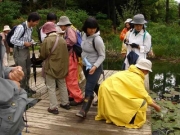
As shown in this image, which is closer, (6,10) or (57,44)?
(57,44)

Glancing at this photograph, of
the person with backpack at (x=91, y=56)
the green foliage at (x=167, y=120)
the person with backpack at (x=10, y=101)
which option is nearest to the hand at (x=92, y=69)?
the person with backpack at (x=91, y=56)

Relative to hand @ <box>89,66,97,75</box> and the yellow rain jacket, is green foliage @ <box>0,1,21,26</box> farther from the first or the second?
the yellow rain jacket

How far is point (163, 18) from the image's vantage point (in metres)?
25.0

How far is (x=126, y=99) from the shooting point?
11.8 feet

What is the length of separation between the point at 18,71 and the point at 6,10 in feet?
56.4

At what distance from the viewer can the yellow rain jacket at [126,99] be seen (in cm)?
360

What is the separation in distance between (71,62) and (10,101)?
2.84 m

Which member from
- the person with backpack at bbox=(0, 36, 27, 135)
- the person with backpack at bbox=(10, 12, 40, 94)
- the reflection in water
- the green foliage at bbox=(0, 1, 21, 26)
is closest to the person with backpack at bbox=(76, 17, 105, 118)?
the person with backpack at bbox=(10, 12, 40, 94)

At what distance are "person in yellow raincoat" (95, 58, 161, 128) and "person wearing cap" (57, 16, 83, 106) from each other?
2.96ft

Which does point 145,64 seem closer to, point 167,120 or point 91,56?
point 91,56

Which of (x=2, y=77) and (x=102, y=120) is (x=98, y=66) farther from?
(x=2, y=77)

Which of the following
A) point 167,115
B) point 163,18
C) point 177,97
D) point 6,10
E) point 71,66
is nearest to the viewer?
point 71,66

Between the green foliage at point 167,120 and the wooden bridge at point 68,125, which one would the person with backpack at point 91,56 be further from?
the green foliage at point 167,120

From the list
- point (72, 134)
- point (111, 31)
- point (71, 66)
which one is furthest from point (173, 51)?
point (72, 134)
